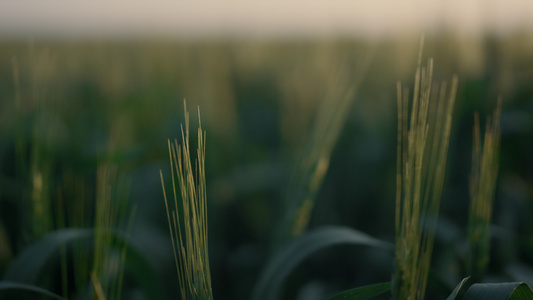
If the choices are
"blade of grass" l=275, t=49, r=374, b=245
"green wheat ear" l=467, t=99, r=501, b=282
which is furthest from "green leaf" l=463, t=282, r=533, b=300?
"blade of grass" l=275, t=49, r=374, b=245

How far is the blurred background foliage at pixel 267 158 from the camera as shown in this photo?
1.04 meters

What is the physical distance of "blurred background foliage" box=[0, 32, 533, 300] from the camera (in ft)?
3.42

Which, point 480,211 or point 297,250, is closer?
point 480,211

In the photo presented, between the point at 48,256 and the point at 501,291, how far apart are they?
0.68 metres

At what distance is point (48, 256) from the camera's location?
30.3 inches

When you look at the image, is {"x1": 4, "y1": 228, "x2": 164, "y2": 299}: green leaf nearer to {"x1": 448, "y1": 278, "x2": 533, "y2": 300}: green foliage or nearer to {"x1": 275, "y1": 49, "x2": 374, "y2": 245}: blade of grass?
{"x1": 275, "y1": 49, "x2": 374, "y2": 245}: blade of grass

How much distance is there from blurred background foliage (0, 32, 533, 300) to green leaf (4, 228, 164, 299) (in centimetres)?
9

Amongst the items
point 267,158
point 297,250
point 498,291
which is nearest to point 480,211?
point 498,291

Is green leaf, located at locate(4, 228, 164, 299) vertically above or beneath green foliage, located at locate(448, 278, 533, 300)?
beneath

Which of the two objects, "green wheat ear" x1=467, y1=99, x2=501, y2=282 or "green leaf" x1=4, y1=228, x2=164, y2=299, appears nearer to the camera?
"green wheat ear" x1=467, y1=99, x2=501, y2=282

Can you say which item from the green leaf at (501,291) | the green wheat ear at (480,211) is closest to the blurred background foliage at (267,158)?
the green wheat ear at (480,211)

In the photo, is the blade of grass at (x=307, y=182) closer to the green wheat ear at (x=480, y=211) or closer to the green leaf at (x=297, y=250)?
the green leaf at (x=297, y=250)

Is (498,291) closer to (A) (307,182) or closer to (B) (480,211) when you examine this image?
(B) (480,211)

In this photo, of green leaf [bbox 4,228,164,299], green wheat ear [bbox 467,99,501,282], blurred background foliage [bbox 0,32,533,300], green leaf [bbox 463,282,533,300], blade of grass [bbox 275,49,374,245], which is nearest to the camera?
green leaf [bbox 463,282,533,300]
